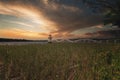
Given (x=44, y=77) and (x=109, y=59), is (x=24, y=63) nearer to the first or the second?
(x=44, y=77)

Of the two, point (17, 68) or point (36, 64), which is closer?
point (17, 68)

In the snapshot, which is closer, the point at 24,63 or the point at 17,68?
the point at 17,68

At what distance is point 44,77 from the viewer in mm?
5898

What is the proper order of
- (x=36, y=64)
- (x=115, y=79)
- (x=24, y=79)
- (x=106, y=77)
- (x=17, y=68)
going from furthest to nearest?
(x=36, y=64) → (x=17, y=68) → (x=106, y=77) → (x=115, y=79) → (x=24, y=79)

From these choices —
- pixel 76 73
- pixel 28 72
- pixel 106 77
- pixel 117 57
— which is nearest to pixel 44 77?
pixel 28 72

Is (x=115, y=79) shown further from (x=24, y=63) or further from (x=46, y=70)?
(x=24, y=63)

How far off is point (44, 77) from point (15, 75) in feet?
2.68

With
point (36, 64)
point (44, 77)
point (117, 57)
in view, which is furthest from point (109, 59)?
point (44, 77)

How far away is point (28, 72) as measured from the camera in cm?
618

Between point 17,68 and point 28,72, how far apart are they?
2.34 feet

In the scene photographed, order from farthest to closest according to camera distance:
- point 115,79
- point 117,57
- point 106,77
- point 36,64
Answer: point 117,57
point 36,64
point 106,77
point 115,79

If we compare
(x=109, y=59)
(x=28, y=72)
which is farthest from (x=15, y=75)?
(x=109, y=59)

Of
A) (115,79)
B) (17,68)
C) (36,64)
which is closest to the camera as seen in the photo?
(115,79)

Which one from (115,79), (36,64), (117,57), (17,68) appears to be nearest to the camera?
(115,79)
